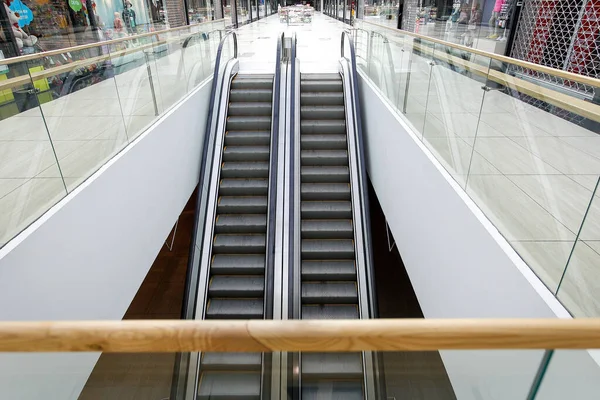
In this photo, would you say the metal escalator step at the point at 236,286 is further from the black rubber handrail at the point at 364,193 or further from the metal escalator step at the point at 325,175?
the metal escalator step at the point at 325,175

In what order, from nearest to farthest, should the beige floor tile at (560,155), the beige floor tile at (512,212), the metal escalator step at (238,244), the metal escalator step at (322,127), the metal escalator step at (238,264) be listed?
the beige floor tile at (560,155), the beige floor tile at (512,212), the metal escalator step at (238,264), the metal escalator step at (238,244), the metal escalator step at (322,127)

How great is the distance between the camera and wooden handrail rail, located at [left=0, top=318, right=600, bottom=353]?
0.86 m

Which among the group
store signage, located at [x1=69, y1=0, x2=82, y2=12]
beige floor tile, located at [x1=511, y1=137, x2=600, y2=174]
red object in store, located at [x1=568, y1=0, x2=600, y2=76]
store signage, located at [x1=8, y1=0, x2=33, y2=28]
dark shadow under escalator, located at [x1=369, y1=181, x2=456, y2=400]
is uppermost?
store signage, located at [x1=69, y1=0, x2=82, y2=12]

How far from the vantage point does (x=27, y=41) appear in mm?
5453

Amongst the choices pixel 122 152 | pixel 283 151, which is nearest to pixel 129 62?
pixel 122 152

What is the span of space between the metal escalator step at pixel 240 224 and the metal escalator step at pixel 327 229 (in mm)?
690

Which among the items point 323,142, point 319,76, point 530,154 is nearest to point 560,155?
point 530,154

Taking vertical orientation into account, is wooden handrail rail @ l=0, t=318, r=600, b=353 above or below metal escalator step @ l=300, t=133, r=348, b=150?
above

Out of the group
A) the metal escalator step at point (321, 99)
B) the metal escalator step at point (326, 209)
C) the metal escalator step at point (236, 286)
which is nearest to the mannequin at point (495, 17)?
the metal escalator step at point (321, 99)

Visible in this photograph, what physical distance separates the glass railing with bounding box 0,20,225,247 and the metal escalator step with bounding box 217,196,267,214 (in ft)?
6.29

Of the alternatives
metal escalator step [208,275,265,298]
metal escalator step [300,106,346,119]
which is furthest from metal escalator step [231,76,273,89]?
metal escalator step [208,275,265,298]

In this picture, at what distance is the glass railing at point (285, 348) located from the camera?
86 cm

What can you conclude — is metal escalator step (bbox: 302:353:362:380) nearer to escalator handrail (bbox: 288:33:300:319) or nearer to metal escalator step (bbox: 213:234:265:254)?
escalator handrail (bbox: 288:33:300:319)

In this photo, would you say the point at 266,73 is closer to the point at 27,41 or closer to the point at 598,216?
the point at 27,41
